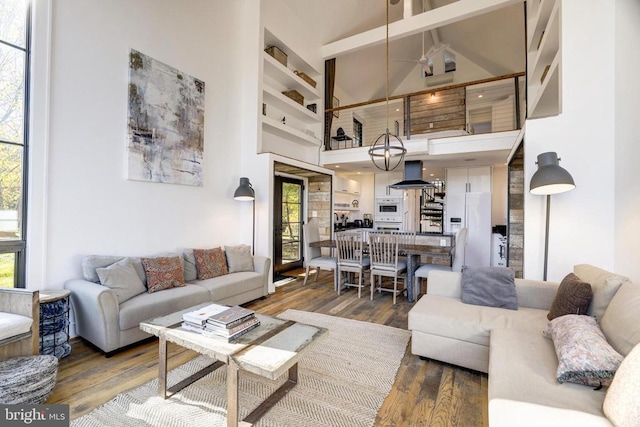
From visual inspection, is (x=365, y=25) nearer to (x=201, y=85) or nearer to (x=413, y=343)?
Answer: (x=201, y=85)

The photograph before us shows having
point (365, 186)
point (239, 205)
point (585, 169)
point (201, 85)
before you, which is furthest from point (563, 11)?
point (365, 186)

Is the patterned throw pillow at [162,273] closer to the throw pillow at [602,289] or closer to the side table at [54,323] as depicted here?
the side table at [54,323]

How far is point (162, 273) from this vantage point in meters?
3.17

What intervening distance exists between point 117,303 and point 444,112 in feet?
19.7

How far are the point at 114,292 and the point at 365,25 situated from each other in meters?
7.28

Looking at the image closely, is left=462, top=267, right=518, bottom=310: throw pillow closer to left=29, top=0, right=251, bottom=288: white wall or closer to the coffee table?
the coffee table

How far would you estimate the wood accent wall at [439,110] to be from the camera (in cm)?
566

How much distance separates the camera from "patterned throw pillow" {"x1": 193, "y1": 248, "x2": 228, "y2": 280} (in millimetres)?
3711

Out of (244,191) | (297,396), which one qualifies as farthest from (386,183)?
(297,396)

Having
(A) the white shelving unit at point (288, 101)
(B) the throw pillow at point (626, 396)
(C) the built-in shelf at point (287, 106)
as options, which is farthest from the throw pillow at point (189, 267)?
(B) the throw pillow at point (626, 396)

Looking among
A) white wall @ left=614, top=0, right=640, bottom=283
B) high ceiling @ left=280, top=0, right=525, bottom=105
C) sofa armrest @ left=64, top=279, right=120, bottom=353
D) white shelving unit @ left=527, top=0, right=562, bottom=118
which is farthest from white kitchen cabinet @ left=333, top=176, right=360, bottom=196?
sofa armrest @ left=64, top=279, right=120, bottom=353

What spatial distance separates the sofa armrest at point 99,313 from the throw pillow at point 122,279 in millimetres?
103

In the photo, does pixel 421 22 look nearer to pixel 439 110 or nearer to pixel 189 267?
pixel 439 110

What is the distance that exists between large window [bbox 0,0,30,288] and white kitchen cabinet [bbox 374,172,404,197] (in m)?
7.46
